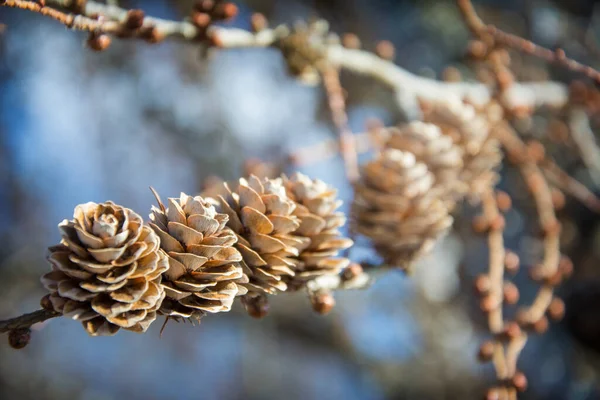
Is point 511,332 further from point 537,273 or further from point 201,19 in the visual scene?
point 201,19


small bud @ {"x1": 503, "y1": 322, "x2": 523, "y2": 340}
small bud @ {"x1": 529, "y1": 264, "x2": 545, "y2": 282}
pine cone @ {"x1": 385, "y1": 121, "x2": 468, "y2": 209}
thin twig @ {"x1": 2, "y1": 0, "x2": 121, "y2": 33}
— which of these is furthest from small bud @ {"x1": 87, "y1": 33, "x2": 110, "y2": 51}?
small bud @ {"x1": 529, "y1": 264, "x2": 545, "y2": 282}

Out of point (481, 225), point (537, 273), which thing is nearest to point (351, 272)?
point (481, 225)

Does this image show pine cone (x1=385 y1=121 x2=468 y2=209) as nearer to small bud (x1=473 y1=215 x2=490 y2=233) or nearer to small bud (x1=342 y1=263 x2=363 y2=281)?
small bud (x1=473 y1=215 x2=490 y2=233)

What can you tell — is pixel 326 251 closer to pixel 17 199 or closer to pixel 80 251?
pixel 80 251

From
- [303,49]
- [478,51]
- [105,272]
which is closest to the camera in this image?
[105,272]

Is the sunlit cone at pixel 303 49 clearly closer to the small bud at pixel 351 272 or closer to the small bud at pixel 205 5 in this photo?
the small bud at pixel 205 5

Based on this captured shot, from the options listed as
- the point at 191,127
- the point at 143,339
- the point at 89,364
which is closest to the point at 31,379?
the point at 89,364
